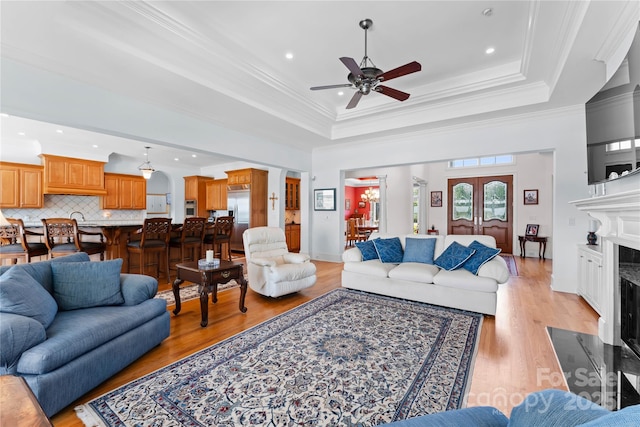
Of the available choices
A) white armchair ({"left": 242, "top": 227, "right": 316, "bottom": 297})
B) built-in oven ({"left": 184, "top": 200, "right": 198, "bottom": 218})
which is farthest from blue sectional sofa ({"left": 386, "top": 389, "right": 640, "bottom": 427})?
built-in oven ({"left": 184, "top": 200, "right": 198, "bottom": 218})

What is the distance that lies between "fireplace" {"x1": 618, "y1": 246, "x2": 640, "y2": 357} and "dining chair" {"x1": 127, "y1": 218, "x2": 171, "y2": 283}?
5532 mm

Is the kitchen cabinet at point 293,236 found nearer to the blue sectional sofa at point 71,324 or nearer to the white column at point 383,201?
the white column at point 383,201

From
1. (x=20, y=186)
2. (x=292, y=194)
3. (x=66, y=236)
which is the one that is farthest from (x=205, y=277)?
(x=20, y=186)

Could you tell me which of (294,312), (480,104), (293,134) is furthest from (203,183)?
(480,104)

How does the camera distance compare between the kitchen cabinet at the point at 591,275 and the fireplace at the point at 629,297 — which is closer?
the fireplace at the point at 629,297

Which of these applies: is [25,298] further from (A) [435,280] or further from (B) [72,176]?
(B) [72,176]

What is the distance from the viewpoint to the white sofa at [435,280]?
331 centimetres

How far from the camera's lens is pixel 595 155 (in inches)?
121

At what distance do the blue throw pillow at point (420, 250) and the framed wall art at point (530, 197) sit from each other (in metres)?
5.31

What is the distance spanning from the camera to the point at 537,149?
14.7 feet

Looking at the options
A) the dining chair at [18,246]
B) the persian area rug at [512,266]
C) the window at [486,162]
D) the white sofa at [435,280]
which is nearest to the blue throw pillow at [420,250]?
the white sofa at [435,280]

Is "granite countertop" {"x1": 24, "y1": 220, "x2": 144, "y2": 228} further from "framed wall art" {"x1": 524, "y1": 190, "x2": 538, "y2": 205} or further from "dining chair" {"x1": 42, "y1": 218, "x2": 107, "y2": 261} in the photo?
"framed wall art" {"x1": 524, "y1": 190, "x2": 538, "y2": 205}

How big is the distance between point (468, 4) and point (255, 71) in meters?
2.48

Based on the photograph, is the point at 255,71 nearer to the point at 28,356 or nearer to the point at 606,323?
the point at 28,356
